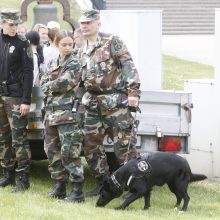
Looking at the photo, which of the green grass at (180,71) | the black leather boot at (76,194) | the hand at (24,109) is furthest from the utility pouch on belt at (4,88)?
the green grass at (180,71)

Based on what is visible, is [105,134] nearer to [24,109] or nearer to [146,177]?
[146,177]

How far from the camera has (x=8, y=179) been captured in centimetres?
837

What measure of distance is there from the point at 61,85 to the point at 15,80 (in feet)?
2.23

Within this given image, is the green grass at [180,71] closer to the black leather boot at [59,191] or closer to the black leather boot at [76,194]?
the black leather boot at [59,191]

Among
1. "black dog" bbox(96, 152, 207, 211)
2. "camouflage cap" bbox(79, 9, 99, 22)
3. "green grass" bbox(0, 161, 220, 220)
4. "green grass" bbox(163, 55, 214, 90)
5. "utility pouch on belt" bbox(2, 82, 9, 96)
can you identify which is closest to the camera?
"green grass" bbox(0, 161, 220, 220)

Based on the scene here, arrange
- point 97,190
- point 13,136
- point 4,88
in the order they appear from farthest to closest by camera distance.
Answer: point 97,190, point 13,136, point 4,88

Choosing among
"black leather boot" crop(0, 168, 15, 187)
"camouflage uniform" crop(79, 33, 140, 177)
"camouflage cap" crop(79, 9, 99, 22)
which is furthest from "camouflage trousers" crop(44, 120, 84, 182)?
"camouflage cap" crop(79, 9, 99, 22)

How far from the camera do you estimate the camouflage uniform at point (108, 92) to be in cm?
772

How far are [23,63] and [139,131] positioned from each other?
1361mm

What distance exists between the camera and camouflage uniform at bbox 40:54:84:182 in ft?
24.9

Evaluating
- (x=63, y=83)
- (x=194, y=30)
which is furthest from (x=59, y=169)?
(x=194, y=30)

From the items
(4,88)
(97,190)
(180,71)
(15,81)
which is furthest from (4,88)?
(180,71)

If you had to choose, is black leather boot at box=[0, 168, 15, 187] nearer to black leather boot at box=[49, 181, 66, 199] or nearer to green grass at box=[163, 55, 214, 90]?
black leather boot at box=[49, 181, 66, 199]

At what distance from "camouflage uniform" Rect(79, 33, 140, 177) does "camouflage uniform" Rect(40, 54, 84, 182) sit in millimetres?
157
